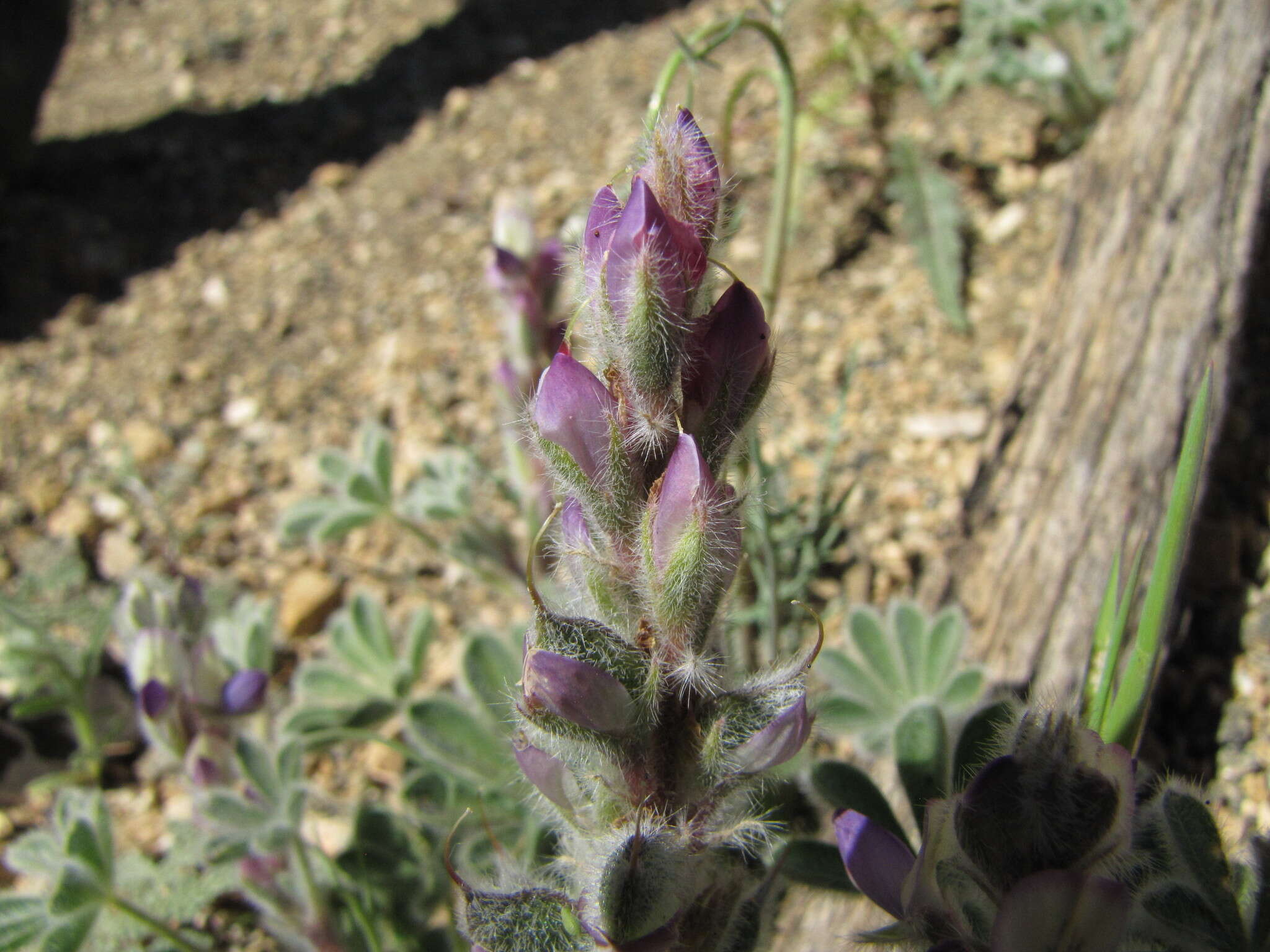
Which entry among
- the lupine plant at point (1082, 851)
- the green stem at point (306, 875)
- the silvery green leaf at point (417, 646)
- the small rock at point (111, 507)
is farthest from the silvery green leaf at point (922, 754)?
the small rock at point (111, 507)

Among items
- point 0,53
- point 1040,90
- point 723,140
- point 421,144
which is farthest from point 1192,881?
point 0,53

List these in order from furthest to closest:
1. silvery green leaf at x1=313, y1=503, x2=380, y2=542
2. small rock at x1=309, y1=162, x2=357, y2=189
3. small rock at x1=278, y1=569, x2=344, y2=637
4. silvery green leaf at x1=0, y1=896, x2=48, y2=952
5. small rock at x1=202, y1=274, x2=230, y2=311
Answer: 1. small rock at x1=309, y1=162, x2=357, y2=189
2. small rock at x1=202, y1=274, x2=230, y2=311
3. small rock at x1=278, y1=569, x2=344, y2=637
4. silvery green leaf at x1=313, y1=503, x2=380, y2=542
5. silvery green leaf at x1=0, y1=896, x2=48, y2=952

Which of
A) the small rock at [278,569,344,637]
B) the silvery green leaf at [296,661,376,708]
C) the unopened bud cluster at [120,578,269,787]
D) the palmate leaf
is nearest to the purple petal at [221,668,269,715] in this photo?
the unopened bud cluster at [120,578,269,787]

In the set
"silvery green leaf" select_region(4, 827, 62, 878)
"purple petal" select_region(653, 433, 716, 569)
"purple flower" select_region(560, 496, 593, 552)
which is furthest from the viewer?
"silvery green leaf" select_region(4, 827, 62, 878)

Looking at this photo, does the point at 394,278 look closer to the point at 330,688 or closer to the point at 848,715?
the point at 330,688

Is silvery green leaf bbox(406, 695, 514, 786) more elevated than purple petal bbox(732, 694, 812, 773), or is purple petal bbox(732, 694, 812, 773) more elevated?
purple petal bbox(732, 694, 812, 773)

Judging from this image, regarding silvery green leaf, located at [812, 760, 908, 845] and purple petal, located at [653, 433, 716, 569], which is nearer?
purple petal, located at [653, 433, 716, 569]

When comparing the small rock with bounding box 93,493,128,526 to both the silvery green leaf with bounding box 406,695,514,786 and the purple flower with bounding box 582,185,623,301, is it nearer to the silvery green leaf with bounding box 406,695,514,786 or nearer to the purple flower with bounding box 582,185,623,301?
the silvery green leaf with bounding box 406,695,514,786

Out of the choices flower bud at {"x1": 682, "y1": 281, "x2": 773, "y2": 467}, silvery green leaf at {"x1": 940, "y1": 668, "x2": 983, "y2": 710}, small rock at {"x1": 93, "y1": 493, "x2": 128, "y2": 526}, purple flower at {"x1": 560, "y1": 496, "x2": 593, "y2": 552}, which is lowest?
silvery green leaf at {"x1": 940, "y1": 668, "x2": 983, "y2": 710}
